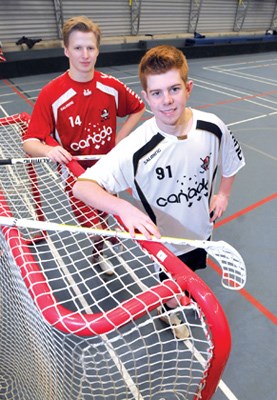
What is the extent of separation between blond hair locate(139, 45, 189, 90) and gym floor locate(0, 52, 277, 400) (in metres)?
1.46

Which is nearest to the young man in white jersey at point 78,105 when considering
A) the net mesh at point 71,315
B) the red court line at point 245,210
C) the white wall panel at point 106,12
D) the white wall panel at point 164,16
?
the net mesh at point 71,315

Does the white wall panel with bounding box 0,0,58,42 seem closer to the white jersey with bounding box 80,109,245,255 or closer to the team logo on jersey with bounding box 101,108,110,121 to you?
the team logo on jersey with bounding box 101,108,110,121

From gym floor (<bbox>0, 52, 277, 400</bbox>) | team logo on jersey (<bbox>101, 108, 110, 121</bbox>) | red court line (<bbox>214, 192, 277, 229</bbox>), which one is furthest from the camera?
red court line (<bbox>214, 192, 277, 229</bbox>)

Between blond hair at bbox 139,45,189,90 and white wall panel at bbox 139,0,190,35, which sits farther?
white wall panel at bbox 139,0,190,35

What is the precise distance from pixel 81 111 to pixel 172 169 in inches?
29.1

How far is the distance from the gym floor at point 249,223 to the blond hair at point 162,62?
57.7 inches

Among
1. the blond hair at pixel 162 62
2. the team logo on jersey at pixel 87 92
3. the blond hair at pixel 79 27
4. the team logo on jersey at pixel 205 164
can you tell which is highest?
the blond hair at pixel 79 27

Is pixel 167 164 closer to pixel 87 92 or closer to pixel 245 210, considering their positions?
pixel 87 92

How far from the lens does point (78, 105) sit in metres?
1.63

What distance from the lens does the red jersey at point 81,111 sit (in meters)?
1.58

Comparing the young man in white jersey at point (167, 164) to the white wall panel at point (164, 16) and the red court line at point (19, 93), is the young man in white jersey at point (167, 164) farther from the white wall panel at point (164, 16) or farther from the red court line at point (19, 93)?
the white wall panel at point (164, 16)

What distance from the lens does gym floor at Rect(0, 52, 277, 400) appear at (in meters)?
1.60

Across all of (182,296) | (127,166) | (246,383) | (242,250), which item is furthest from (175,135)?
(242,250)

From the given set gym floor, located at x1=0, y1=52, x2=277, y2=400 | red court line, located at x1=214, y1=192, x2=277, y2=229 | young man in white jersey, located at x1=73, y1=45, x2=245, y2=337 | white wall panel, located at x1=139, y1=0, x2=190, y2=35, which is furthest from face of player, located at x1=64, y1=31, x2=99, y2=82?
white wall panel, located at x1=139, y1=0, x2=190, y2=35
